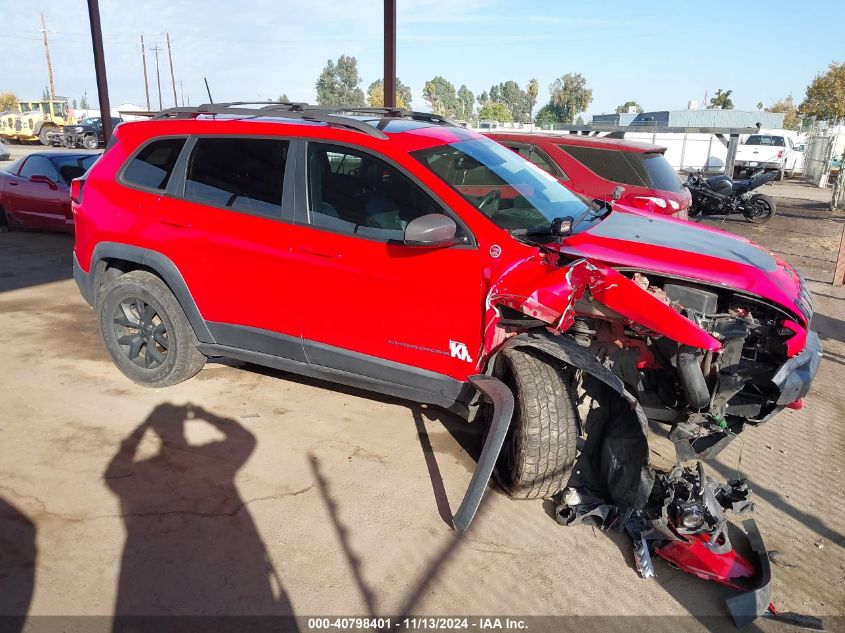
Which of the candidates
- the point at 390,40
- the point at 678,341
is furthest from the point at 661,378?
the point at 390,40

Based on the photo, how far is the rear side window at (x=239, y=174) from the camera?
3.84 m

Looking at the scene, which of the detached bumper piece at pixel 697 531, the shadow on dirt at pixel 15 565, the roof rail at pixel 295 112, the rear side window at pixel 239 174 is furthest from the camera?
the roof rail at pixel 295 112

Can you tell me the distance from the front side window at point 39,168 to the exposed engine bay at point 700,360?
911 cm

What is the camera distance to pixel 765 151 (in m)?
26.2

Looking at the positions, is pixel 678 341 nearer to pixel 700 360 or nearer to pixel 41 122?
pixel 700 360

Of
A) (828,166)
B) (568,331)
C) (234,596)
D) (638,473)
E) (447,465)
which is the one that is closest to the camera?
(234,596)

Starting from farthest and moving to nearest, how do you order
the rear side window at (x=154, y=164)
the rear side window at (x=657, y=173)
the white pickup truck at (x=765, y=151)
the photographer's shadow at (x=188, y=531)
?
the white pickup truck at (x=765, y=151) → the rear side window at (x=657, y=173) → the rear side window at (x=154, y=164) → the photographer's shadow at (x=188, y=531)

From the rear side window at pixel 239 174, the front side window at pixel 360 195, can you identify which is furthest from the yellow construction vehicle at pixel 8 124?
the front side window at pixel 360 195

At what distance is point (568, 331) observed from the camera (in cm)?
346

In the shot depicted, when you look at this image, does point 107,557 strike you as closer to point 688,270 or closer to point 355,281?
point 355,281

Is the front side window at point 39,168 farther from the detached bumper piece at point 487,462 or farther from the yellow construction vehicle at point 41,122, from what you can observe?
the yellow construction vehicle at point 41,122

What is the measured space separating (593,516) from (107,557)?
2.39 meters

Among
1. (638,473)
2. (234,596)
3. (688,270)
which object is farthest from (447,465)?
(688,270)

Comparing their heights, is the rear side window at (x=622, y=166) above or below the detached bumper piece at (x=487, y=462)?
above
